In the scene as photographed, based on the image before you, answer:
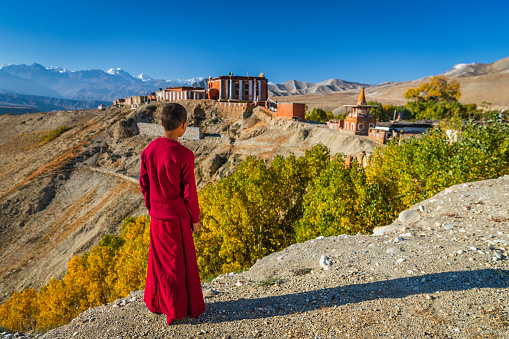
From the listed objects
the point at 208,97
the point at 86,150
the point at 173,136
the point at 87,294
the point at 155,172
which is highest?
the point at 208,97

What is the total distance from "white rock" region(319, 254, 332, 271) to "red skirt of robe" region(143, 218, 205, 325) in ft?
10.2

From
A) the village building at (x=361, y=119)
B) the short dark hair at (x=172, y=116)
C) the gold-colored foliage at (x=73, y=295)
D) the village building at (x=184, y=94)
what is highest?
the village building at (x=184, y=94)

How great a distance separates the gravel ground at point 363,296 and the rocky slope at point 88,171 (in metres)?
30.8

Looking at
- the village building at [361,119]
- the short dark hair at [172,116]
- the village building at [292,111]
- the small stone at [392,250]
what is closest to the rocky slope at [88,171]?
the village building at [292,111]

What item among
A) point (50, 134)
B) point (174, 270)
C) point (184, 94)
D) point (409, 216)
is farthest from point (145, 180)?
point (50, 134)

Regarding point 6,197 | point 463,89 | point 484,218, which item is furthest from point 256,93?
point 463,89

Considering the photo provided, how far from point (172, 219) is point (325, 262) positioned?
3.99m

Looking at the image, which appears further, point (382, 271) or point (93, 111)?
point (93, 111)

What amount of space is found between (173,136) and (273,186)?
14359 mm

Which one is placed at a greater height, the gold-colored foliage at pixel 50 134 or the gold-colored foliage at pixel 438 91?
the gold-colored foliage at pixel 438 91

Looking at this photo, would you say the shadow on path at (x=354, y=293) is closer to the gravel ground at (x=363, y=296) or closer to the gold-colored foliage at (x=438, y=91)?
the gravel ground at (x=363, y=296)

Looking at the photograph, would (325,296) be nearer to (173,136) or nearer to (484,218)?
(173,136)

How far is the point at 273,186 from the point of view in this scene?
19000 mm

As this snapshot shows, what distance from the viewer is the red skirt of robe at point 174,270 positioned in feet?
16.4
